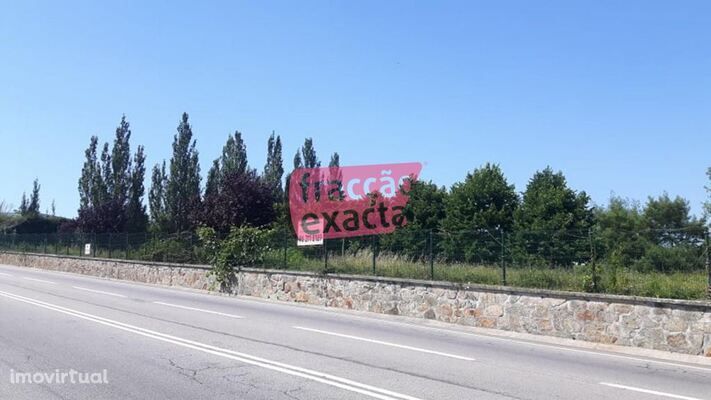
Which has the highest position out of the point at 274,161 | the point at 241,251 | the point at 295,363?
the point at 274,161

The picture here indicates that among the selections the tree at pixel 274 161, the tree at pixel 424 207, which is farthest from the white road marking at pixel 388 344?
the tree at pixel 274 161

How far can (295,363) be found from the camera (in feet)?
29.5

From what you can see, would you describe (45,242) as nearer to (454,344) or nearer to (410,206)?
(410,206)

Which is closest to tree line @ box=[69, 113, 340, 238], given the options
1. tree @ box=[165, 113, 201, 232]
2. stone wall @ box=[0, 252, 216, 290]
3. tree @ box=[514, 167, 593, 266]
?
tree @ box=[165, 113, 201, 232]

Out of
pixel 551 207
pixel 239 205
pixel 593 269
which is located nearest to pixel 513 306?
pixel 593 269

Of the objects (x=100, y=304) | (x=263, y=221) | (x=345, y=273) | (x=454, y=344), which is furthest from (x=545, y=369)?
(x=263, y=221)

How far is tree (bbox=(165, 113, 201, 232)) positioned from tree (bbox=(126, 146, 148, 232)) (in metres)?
3.47

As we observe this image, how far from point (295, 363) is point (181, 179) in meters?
55.7

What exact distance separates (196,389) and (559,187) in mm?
36453

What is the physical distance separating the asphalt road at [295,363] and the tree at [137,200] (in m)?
49.1

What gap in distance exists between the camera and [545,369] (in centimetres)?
940

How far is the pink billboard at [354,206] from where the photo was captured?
90.8 ft

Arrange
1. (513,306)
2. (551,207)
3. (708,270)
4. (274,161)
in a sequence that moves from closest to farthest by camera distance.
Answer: (708,270) < (513,306) < (551,207) < (274,161)

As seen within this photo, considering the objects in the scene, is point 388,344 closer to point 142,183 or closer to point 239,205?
point 239,205
